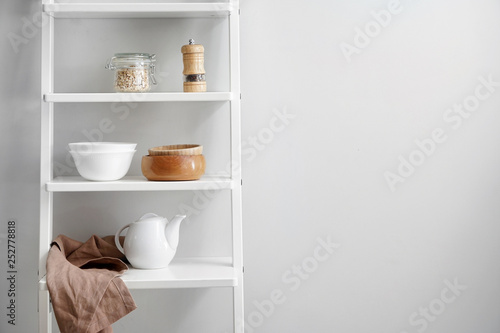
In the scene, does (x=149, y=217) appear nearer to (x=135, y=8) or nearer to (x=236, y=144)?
(x=236, y=144)

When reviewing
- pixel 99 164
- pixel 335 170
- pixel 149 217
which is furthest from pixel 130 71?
pixel 335 170

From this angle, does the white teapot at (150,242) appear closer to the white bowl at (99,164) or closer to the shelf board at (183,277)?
the shelf board at (183,277)

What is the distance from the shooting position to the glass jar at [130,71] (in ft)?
4.93

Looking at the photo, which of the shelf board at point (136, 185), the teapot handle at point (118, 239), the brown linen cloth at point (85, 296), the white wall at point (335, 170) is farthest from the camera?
the white wall at point (335, 170)

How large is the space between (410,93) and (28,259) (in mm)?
1384

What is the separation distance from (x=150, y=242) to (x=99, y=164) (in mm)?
270

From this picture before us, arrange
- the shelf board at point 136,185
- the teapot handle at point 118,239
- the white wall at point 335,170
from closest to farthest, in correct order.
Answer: the shelf board at point 136,185 → the teapot handle at point 118,239 → the white wall at point 335,170

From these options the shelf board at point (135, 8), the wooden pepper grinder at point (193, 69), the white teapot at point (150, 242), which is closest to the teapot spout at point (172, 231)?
the white teapot at point (150, 242)

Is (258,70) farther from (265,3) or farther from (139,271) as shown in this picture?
(139,271)

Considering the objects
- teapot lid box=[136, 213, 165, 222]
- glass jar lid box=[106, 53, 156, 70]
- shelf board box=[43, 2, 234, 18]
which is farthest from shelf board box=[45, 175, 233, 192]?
shelf board box=[43, 2, 234, 18]

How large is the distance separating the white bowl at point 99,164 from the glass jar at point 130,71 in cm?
20

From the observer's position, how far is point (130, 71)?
1.50 metres

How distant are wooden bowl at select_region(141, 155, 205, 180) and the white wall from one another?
0.21 m

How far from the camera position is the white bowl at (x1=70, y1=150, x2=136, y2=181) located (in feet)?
4.79
